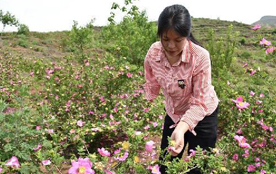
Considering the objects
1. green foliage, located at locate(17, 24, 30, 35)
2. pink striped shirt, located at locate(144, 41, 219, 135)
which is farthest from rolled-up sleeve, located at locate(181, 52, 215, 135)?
green foliage, located at locate(17, 24, 30, 35)

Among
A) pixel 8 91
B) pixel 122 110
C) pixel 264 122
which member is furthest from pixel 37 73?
pixel 264 122

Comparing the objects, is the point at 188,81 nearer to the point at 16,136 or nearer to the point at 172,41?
the point at 172,41

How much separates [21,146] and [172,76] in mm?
917

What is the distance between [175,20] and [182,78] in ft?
1.15

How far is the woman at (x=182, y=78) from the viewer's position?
49.5 inches

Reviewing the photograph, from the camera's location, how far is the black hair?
1.23 metres

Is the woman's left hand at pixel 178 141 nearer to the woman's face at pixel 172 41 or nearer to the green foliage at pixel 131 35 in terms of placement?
the woman's face at pixel 172 41

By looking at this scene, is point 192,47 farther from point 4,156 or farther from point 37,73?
point 37,73

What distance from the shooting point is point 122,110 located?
2.96m

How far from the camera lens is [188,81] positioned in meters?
1.46

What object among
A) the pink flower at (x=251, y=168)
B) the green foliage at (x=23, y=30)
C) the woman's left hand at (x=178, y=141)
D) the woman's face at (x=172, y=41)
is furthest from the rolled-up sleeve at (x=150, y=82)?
the green foliage at (x=23, y=30)

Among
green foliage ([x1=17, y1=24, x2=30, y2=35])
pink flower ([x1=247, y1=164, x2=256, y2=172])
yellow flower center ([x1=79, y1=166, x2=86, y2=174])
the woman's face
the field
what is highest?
green foliage ([x1=17, y1=24, x2=30, y2=35])

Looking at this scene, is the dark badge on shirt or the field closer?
the field

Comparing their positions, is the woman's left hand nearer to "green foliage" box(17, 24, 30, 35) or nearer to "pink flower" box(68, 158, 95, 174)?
"pink flower" box(68, 158, 95, 174)
